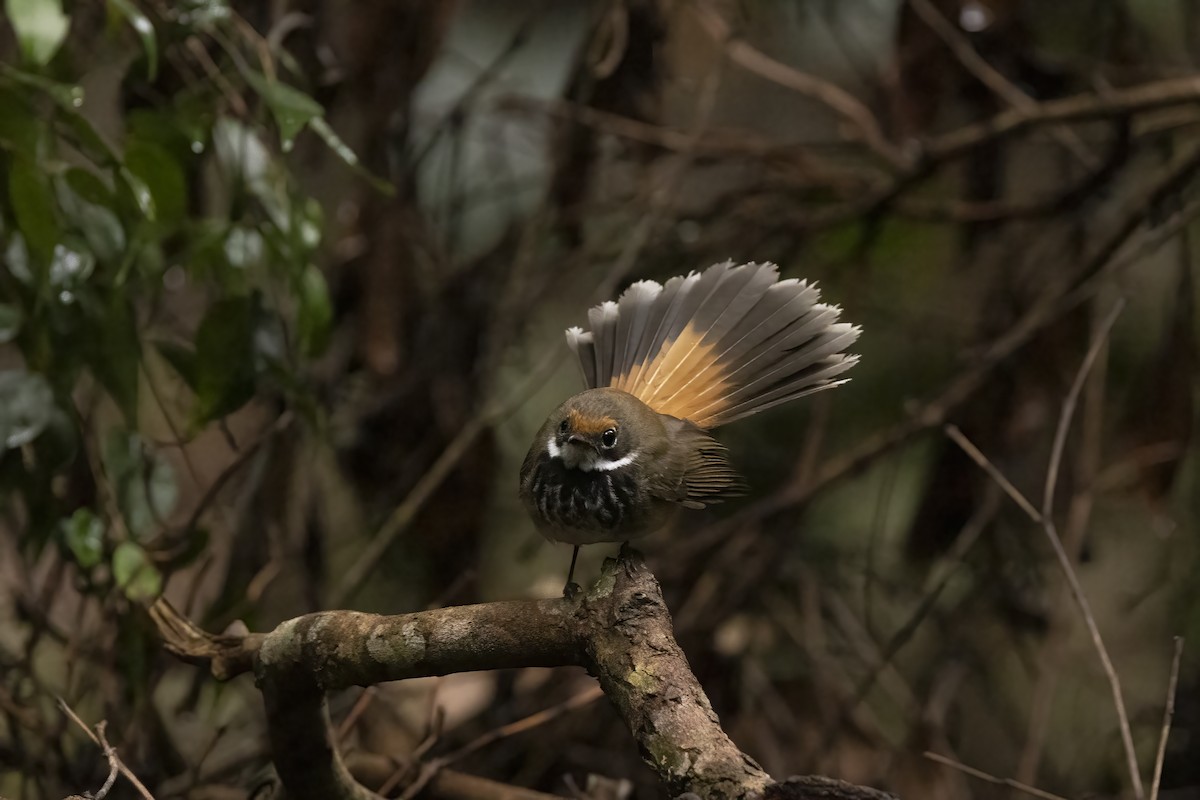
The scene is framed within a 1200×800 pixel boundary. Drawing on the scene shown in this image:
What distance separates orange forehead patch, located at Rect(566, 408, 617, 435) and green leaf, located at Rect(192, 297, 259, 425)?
60cm

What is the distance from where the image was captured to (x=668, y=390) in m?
A: 1.94

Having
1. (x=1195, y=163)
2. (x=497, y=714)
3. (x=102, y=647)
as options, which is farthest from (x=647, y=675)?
(x=1195, y=163)

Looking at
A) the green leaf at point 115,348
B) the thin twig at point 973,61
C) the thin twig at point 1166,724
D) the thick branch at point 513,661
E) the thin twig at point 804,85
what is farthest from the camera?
the thin twig at point 804,85

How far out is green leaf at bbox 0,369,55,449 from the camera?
1741 mm

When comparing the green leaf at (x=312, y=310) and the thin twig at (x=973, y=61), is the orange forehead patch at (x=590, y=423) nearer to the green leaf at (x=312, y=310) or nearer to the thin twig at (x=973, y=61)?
the green leaf at (x=312, y=310)

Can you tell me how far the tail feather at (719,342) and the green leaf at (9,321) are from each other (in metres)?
0.83

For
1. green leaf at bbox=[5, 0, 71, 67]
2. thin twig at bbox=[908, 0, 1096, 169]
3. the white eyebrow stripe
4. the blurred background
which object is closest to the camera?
green leaf at bbox=[5, 0, 71, 67]

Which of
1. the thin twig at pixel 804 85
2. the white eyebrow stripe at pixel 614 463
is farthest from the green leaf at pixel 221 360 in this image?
the thin twig at pixel 804 85

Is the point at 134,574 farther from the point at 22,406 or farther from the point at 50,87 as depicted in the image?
the point at 50,87

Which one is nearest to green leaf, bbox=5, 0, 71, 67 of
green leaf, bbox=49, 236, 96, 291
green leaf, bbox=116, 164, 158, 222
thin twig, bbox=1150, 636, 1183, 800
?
green leaf, bbox=116, 164, 158, 222

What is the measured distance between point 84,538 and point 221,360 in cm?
35

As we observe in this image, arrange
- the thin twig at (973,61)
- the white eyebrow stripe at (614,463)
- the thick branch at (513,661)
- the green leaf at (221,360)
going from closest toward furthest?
the thick branch at (513,661)
the white eyebrow stripe at (614,463)
the green leaf at (221,360)
the thin twig at (973,61)

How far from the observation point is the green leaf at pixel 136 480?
1916 millimetres

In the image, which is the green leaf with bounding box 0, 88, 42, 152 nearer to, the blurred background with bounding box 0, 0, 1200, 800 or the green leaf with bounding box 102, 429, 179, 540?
the green leaf with bounding box 102, 429, 179, 540
